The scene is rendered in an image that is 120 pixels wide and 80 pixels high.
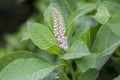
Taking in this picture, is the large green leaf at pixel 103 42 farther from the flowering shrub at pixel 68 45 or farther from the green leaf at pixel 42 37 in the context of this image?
the green leaf at pixel 42 37

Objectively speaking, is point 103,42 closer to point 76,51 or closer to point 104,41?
point 104,41

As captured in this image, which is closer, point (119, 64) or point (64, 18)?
point (64, 18)

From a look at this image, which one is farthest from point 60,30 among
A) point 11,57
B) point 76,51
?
point 11,57

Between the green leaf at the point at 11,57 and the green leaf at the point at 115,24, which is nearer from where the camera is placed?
the green leaf at the point at 115,24

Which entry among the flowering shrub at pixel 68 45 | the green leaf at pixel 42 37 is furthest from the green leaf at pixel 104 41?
the green leaf at pixel 42 37

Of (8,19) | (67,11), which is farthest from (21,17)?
(67,11)

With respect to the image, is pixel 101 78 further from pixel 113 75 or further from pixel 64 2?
pixel 64 2

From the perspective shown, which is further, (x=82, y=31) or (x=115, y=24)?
(x=82, y=31)
